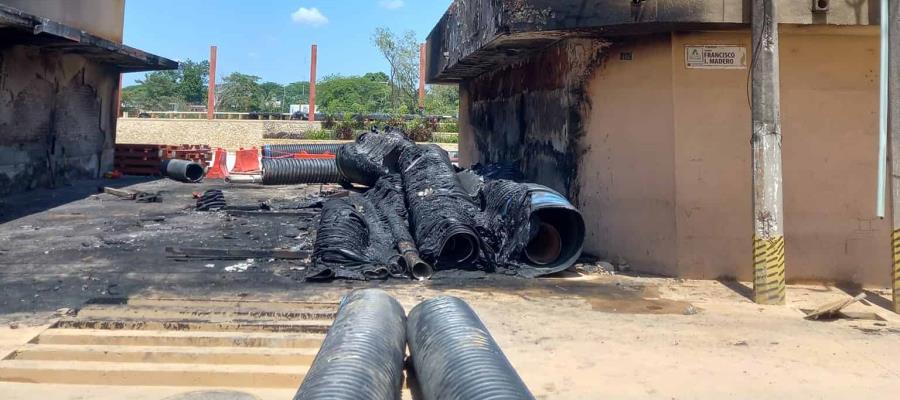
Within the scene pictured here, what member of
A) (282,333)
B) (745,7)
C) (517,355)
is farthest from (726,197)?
(282,333)

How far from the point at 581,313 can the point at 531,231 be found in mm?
1880

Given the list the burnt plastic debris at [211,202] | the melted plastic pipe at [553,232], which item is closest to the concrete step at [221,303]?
the melted plastic pipe at [553,232]

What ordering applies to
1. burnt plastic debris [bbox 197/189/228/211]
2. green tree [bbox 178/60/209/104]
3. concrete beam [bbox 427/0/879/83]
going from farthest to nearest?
green tree [bbox 178/60/209/104] < burnt plastic debris [bbox 197/189/228/211] < concrete beam [bbox 427/0/879/83]

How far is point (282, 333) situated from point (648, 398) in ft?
9.52

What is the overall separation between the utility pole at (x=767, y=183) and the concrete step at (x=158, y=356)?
4901 mm

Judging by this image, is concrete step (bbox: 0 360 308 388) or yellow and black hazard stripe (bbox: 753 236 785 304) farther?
yellow and black hazard stripe (bbox: 753 236 785 304)

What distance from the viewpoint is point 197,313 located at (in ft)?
19.4

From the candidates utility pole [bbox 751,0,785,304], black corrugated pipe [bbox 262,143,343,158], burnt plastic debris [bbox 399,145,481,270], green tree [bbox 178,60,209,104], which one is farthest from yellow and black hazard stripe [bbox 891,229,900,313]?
green tree [bbox 178,60,209,104]

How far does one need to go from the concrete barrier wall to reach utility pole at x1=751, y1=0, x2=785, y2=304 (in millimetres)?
32999

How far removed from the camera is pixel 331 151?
74.9 feet

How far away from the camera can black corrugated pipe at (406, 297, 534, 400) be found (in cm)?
335

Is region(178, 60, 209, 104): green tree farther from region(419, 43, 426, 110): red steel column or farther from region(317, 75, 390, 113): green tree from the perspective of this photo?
region(419, 43, 426, 110): red steel column

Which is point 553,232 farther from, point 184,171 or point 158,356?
point 184,171

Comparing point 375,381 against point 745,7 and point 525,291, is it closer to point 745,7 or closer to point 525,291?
point 525,291
